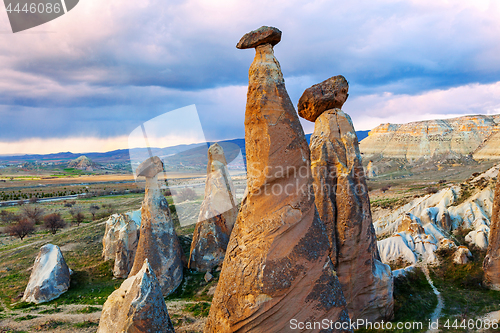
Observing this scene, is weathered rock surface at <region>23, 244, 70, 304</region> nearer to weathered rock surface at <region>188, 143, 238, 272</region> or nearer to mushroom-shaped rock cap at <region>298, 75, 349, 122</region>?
weathered rock surface at <region>188, 143, 238, 272</region>

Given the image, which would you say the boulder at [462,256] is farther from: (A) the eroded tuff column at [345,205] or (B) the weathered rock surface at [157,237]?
(B) the weathered rock surface at [157,237]

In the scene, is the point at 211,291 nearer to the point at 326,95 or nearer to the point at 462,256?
the point at 326,95

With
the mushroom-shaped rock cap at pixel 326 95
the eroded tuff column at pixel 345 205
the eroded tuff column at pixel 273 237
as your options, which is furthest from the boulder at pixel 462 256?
the eroded tuff column at pixel 273 237

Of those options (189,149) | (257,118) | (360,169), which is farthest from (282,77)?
(189,149)

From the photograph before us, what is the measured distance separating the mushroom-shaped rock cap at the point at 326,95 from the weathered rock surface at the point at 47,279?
14.1 meters

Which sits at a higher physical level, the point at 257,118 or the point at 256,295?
the point at 257,118

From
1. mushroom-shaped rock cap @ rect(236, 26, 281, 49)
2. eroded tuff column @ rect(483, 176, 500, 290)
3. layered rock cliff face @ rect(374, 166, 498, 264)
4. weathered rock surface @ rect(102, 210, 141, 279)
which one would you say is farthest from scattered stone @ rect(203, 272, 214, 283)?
eroded tuff column @ rect(483, 176, 500, 290)

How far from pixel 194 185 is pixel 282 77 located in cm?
3204

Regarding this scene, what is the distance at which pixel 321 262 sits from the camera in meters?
4.61

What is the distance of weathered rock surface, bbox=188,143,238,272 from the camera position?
15086 millimetres

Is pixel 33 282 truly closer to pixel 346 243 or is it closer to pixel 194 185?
pixel 346 243

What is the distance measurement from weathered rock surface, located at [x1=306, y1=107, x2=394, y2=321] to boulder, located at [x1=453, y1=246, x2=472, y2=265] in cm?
830

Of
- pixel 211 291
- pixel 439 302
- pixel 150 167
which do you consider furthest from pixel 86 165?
pixel 439 302

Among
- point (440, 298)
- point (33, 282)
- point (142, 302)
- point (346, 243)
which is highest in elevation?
point (142, 302)
